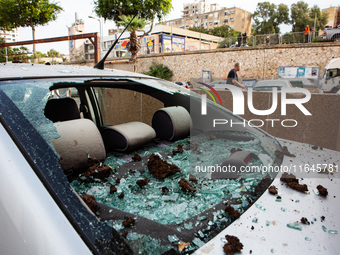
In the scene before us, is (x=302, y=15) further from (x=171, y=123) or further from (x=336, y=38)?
(x=171, y=123)

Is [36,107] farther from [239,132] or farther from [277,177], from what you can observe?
[239,132]

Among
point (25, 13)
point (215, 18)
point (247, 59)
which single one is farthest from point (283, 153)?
point (215, 18)

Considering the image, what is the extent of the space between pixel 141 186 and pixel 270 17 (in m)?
54.1

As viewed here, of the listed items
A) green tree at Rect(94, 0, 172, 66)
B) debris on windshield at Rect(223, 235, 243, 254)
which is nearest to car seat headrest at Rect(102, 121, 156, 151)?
debris on windshield at Rect(223, 235, 243, 254)

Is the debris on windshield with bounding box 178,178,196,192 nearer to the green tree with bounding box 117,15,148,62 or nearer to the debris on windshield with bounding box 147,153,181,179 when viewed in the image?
the debris on windshield with bounding box 147,153,181,179

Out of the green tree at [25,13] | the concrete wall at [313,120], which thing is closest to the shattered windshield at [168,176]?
the concrete wall at [313,120]

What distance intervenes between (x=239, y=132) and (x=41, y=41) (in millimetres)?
7307

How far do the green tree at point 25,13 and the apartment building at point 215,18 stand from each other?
63.0m

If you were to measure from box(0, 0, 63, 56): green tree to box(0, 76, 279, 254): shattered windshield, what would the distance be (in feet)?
85.2

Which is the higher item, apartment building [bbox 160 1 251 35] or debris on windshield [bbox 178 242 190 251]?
apartment building [bbox 160 1 251 35]

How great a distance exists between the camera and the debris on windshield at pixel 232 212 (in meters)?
1.14

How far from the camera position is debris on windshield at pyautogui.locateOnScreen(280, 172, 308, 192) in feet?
4.45

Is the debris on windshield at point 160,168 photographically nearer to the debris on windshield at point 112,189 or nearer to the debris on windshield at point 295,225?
the debris on windshield at point 112,189

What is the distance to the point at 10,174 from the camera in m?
0.81
